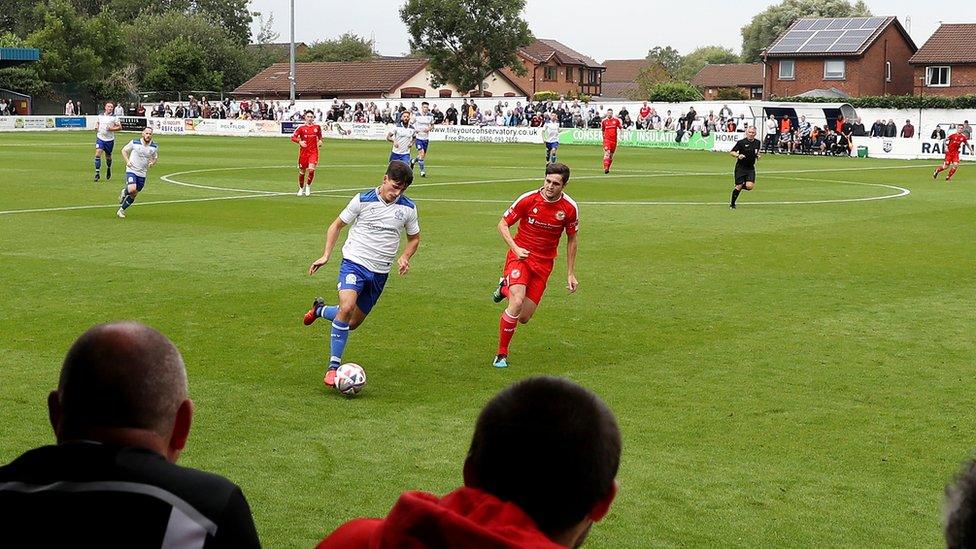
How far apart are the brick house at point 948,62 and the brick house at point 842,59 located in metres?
2.81

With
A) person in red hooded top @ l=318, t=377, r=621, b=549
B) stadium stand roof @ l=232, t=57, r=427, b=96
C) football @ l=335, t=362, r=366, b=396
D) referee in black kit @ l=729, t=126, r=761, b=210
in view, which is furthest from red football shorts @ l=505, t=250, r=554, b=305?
stadium stand roof @ l=232, t=57, r=427, b=96

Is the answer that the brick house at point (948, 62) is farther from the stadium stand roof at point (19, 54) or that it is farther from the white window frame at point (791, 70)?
the stadium stand roof at point (19, 54)

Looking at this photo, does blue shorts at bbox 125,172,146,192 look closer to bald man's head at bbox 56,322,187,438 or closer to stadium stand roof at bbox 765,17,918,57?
bald man's head at bbox 56,322,187,438

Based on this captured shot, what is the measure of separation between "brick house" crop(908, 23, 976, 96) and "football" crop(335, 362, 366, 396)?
283ft

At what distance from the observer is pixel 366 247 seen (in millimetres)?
11430

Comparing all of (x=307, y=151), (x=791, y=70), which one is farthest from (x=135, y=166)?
(x=791, y=70)

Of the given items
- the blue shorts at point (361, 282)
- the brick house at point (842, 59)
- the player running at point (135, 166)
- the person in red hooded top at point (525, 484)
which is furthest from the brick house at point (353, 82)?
the person in red hooded top at point (525, 484)

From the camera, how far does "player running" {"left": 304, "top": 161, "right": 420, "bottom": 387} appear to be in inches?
443

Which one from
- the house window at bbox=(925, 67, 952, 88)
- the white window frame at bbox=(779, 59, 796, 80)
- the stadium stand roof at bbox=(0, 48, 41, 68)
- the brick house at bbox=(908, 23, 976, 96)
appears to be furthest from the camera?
the white window frame at bbox=(779, 59, 796, 80)

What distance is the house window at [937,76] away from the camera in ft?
299

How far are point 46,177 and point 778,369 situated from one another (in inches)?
1133

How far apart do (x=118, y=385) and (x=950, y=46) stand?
316ft

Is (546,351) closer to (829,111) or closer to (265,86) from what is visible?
(829,111)

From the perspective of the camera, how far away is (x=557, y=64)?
140 metres
